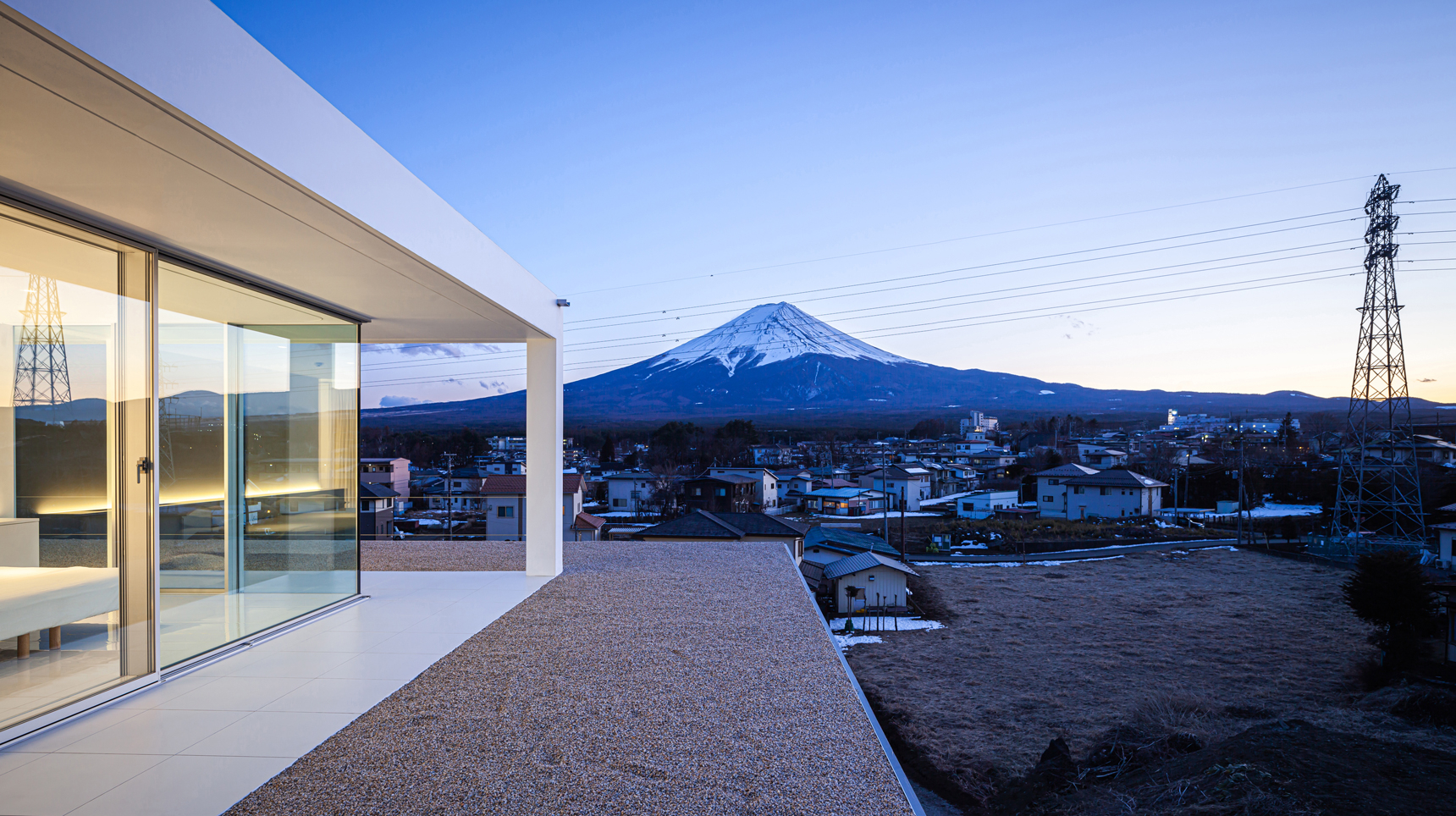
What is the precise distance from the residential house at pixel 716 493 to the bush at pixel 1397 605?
62.3 feet

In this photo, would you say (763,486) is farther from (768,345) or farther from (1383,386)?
(768,345)

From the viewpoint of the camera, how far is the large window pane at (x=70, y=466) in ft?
10.2

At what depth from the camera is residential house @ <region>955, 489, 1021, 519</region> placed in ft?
103

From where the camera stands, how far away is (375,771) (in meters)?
2.68

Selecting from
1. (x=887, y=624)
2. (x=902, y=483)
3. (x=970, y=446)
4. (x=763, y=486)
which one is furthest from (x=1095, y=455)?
(x=887, y=624)

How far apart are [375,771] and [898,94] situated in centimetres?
2039

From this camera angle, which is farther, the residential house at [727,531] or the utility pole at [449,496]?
the utility pole at [449,496]

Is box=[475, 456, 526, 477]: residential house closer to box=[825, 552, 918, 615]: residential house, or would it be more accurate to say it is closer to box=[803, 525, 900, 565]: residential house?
box=[803, 525, 900, 565]: residential house

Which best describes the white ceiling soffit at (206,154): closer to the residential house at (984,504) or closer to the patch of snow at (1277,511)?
the residential house at (984,504)

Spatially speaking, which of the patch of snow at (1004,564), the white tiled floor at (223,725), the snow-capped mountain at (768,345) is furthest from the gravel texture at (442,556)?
the snow-capped mountain at (768,345)

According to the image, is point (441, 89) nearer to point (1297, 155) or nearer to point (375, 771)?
point (375, 771)

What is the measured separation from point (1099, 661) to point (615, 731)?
40.2 feet

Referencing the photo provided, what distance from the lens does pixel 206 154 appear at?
8.26 ft

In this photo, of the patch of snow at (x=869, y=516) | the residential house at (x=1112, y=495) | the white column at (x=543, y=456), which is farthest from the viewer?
the patch of snow at (x=869, y=516)
